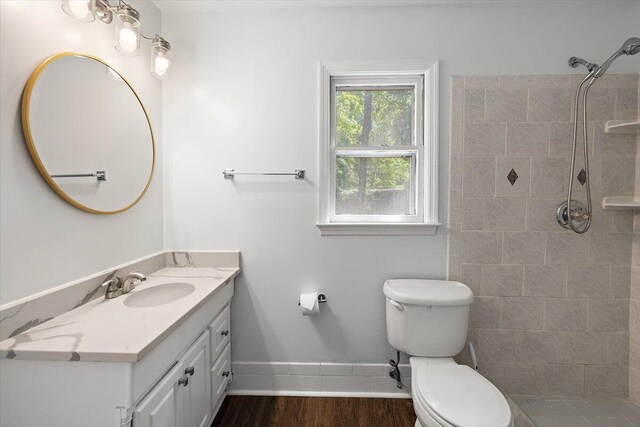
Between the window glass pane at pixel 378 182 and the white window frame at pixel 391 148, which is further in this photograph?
the window glass pane at pixel 378 182

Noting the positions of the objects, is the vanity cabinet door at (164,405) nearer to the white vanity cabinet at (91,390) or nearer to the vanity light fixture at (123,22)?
the white vanity cabinet at (91,390)

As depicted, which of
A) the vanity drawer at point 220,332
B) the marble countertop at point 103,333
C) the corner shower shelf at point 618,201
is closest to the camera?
the marble countertop at point 103,333

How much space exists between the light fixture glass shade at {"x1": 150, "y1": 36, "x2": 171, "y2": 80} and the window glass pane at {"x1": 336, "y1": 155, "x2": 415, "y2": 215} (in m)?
1.09

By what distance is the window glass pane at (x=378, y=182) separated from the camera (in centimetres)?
185

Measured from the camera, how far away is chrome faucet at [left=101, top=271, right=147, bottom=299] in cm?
133

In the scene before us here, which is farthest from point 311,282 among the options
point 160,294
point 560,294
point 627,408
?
point 627,408

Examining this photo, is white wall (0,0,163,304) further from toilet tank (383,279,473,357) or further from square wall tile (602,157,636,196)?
square wall tile (602,157,636,196)

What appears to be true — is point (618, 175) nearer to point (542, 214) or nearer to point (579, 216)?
point (579, 216)

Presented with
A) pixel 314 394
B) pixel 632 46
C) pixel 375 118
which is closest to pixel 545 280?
pixel 632 46

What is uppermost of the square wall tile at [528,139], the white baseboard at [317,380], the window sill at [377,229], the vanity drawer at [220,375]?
the square wall tile at [528,139]

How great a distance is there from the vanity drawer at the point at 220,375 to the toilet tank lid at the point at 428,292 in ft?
3.26

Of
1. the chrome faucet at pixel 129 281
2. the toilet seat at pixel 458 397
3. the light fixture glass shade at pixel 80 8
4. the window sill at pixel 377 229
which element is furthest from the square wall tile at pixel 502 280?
the light fixture glass shade at pixel 80 8

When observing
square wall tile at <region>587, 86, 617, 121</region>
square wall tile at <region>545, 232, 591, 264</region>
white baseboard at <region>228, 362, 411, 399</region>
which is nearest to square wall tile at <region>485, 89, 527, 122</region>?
square wall tile at <region>587, 86, 617, 121</region>

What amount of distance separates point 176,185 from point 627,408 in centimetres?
295
